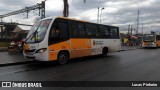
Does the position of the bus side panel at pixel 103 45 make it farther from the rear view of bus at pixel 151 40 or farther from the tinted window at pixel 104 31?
the rear view of bus at pixel 151 40

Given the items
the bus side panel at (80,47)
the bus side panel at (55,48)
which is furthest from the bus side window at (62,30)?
the bus side panel at (80,47)

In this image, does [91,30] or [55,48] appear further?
[91,30]

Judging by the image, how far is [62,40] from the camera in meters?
12.9

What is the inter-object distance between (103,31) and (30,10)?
35456 millimetres

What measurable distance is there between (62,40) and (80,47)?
2136 mm

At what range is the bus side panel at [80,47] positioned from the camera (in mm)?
13915

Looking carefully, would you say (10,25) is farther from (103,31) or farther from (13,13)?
(13,13)

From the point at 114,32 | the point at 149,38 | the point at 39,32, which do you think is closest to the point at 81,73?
the point at 39,32

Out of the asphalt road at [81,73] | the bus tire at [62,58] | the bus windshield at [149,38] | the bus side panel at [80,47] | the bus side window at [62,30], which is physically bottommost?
the asphalt road at [81,73]

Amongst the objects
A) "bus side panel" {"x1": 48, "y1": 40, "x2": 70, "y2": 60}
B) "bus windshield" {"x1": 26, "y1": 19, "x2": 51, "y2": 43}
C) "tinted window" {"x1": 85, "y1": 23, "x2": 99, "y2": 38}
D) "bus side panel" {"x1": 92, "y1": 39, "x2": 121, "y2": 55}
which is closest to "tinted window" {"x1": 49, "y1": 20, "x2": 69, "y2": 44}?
"bus side panel" {"x1": 48, "y1": 40, "x2": 70, "y2": 60}

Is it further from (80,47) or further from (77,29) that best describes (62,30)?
(80,47)

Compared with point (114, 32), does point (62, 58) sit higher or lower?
lower

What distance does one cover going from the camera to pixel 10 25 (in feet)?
71.5

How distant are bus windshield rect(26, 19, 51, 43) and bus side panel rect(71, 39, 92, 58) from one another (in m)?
2.33
